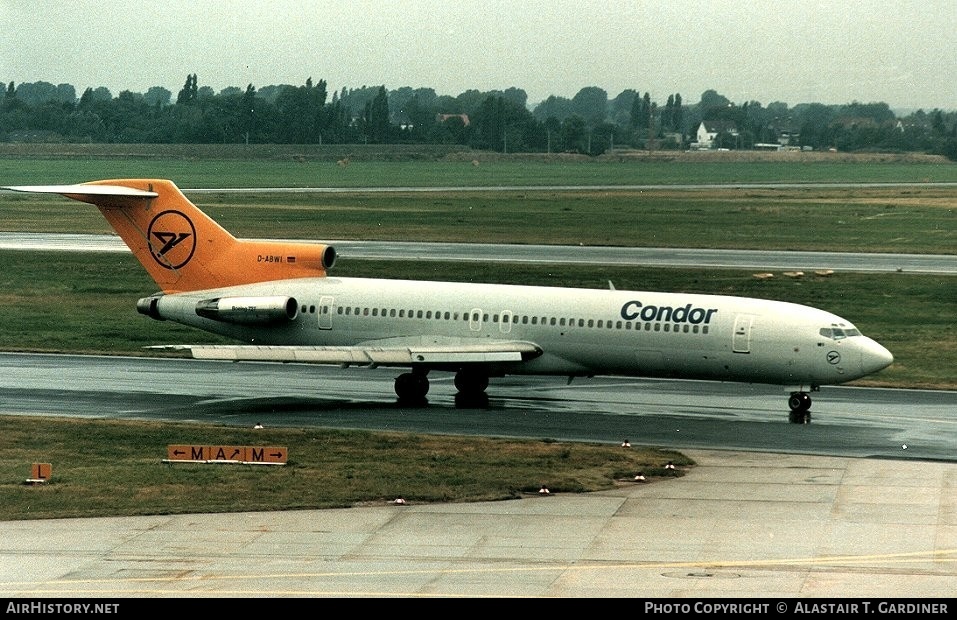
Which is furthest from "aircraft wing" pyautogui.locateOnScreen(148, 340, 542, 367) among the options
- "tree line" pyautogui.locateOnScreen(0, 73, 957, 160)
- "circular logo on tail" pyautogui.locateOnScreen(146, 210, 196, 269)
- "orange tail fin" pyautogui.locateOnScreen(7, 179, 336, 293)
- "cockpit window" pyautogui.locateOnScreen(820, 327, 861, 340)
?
"tree line" pyautogui.locateOnScreen(0, 73, 957, 160)

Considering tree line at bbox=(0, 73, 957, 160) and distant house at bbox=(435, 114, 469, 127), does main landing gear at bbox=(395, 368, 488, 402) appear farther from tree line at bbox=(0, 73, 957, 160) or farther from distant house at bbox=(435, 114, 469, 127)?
distant house at bbox=(435, 114, 469, 127)

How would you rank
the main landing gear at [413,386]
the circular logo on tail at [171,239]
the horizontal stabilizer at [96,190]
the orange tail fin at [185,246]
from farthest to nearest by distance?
1. the circular logo on tail at [171,239]
2. the orange tail fin at [185,246]
3. the horizontal stabilizer at [96,190]
4. the main landing gear at [413,386]

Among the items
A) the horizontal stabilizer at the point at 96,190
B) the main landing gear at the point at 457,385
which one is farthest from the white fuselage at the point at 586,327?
the horizontal stabilizer at the point at 96,190

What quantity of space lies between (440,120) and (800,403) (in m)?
97.0

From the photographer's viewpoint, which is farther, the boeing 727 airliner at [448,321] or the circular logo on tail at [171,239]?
the circular logo on tail at [171,239]

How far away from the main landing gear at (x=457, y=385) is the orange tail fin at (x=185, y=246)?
18.1 feet

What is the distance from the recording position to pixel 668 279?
227 ft

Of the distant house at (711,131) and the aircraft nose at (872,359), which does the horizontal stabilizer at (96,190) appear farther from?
the distant house at (711,131)

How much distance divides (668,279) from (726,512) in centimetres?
4130

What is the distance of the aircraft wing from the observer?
42219mm

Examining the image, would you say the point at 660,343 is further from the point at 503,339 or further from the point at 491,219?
the point at 491,219

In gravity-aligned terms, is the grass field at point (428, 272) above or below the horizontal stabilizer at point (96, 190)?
below

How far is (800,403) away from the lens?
40938 millimetres

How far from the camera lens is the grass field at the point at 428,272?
31.2 m
